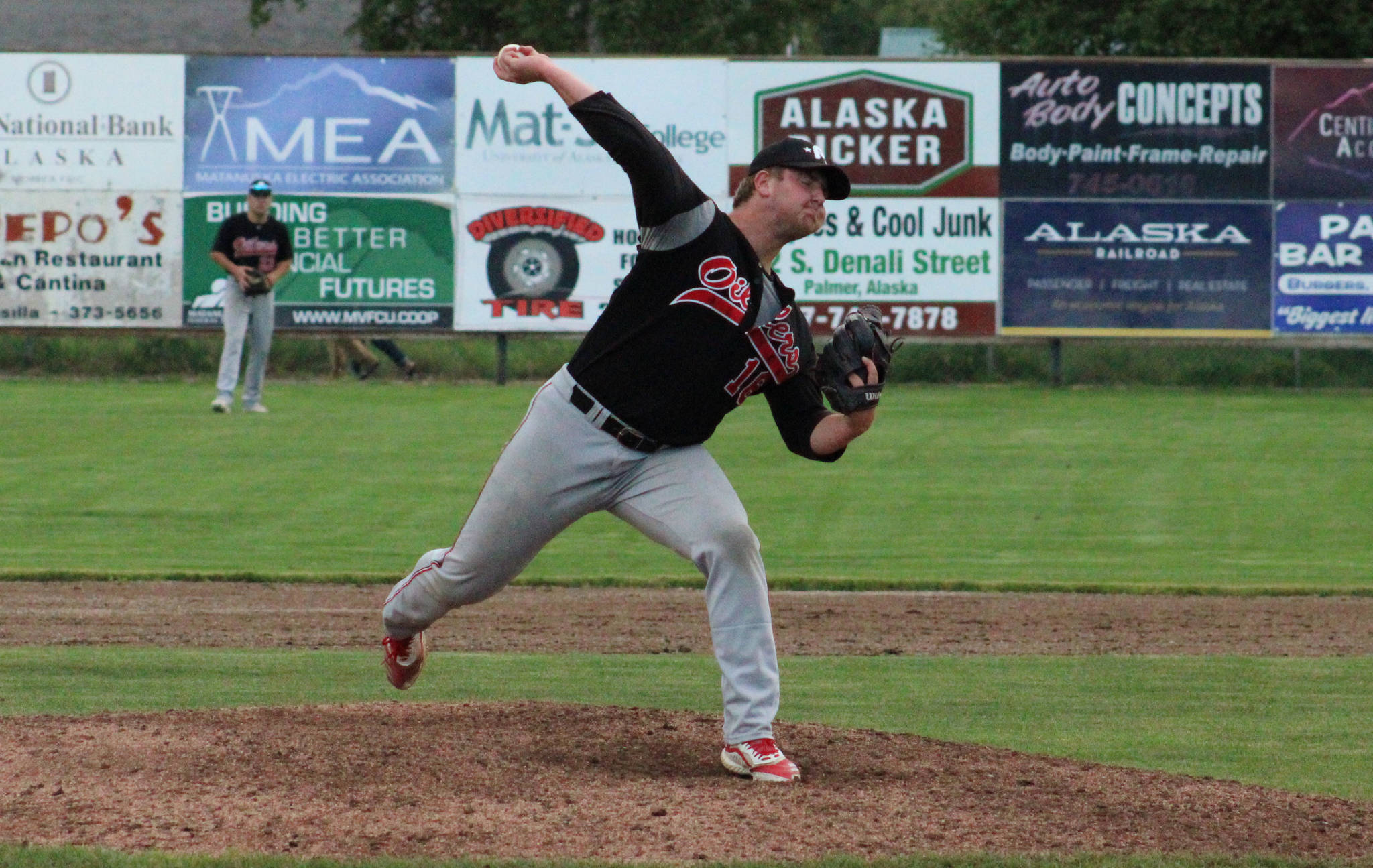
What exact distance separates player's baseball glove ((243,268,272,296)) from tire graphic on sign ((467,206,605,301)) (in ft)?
15.9

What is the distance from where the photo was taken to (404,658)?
6398 millimetres

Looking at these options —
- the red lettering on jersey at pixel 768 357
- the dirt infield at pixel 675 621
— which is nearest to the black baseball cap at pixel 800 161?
the red lettering on jersey at pixel 768 357

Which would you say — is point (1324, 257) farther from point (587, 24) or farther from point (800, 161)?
point (587, 24)

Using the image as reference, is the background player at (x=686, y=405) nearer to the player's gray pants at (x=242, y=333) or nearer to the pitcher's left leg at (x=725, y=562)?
the pitcher's left leg at (x=725, y=562)

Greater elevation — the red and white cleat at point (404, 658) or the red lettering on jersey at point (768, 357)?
the red lettering on jersey at point (768, 357)

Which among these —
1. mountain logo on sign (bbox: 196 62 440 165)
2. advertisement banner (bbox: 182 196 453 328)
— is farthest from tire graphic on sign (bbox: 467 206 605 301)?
mountain logo on sign (bbox: 196 62 440 165)

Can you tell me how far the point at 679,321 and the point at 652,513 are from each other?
62 cm

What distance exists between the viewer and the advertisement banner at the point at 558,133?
2209 centimetres

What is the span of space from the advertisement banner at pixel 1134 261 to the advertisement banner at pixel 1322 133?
62 cm

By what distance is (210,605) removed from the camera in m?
9.66

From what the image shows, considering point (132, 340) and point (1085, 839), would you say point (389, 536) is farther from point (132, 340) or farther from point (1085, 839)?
point (132, 340)

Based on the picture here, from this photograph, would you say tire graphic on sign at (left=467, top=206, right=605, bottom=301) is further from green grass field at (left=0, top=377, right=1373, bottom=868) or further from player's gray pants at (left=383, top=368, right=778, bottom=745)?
player's gray pants at (left=383, top=368, right=778, bottom=745)

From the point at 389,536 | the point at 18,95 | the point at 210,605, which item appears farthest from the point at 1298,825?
the point at 18,95

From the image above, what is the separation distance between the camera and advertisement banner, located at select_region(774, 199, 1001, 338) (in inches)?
866
